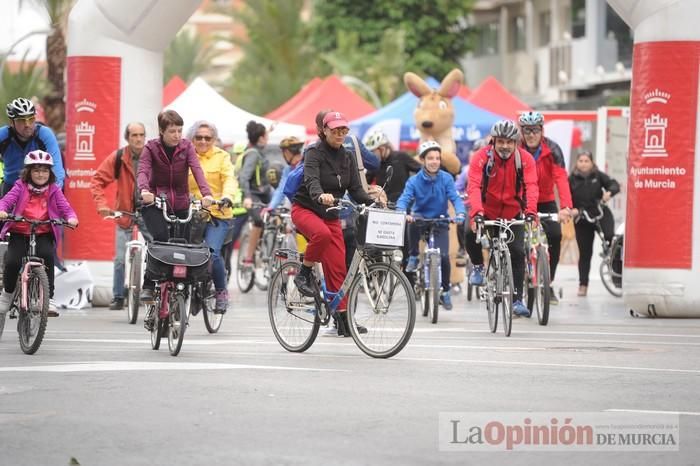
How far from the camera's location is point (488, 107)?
40.5m

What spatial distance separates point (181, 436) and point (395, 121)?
2411 cm

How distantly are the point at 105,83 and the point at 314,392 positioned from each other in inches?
377

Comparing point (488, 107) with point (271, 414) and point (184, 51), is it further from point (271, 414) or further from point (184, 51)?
point (184, 51)

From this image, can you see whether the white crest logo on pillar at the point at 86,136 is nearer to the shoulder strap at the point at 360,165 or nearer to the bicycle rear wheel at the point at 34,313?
the shoulder strap at the point at 360,165

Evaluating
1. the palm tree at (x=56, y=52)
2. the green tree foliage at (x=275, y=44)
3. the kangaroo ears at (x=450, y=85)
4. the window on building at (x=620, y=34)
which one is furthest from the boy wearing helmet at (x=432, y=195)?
the green tree foliage at (x=275, y=44)

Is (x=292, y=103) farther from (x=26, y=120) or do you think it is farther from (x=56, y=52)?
(x=26, y=120)

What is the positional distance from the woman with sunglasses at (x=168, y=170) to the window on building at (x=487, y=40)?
5587cm

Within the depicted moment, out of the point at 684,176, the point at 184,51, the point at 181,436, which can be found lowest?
the point at 181,436

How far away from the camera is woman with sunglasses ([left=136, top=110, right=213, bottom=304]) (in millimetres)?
13570

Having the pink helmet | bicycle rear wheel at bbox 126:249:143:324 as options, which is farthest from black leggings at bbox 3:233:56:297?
bicycle rear wheel at bbox 126:249:143:324

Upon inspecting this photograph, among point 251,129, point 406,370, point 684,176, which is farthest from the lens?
point 251,129

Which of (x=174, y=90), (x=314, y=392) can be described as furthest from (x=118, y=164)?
(x=174, y=90)

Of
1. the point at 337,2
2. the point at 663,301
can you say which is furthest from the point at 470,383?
the point at 337,2

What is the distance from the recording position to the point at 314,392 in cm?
1037
